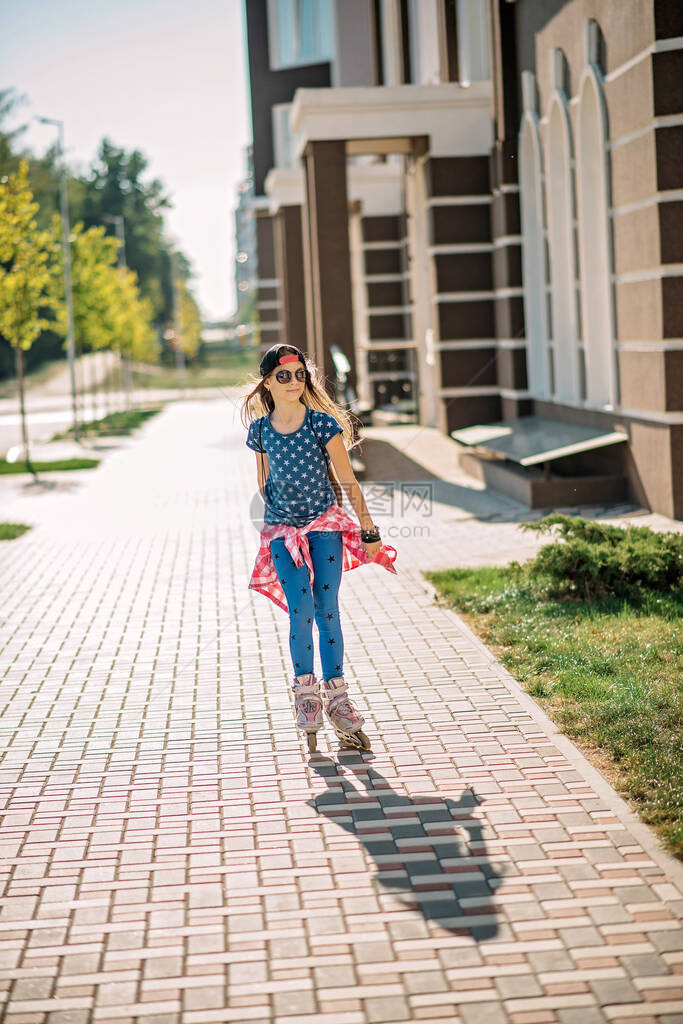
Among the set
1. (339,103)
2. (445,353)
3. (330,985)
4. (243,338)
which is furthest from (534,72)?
(243,338)

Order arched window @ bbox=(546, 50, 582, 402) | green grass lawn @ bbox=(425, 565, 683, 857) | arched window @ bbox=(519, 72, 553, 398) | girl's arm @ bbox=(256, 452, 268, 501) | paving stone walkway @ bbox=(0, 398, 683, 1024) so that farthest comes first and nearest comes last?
arched window @ bbox=(519, 72, 553, 398), arched window @ bbox=(546, 50, 582, 402), girl's arm @ bbox=(256, 452, 268, 501), green grass lawn @ bbox=(425, 565, 683, 857), paving stone walkway @ bbox=(0, 398, 683, 1024)

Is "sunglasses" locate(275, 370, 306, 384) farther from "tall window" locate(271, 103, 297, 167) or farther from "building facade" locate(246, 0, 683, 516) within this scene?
"tall window" locate(271, 103, 297, 167)

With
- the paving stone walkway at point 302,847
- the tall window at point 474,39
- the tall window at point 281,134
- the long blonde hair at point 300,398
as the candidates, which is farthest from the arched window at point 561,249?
the tall window at point 281,134

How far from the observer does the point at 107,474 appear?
69.8 ft

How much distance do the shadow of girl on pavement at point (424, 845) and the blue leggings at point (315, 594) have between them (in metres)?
0.56

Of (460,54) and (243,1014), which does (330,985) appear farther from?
(460,54)

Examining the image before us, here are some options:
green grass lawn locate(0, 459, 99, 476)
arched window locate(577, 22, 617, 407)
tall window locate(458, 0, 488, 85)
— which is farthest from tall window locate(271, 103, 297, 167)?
arched window locate(577, 22, 617, 407)

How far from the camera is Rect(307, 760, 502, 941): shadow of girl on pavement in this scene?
4.23 meters

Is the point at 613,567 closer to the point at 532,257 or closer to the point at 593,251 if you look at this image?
the point at 593,251

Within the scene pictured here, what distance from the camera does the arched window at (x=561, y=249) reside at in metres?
15.7

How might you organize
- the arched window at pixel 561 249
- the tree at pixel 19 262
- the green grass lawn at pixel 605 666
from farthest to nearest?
the tree at pixel 19 262
the arched window at pixel 561 249
the green grass lawn at pixel 605 666

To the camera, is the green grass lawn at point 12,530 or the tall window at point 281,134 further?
the tall window at point 281,134

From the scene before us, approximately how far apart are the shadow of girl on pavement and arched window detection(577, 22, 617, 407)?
9.10 metres

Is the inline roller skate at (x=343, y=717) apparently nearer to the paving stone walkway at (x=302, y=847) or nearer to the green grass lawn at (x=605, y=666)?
A: the paving stone walkway at (x=302, y=847)
